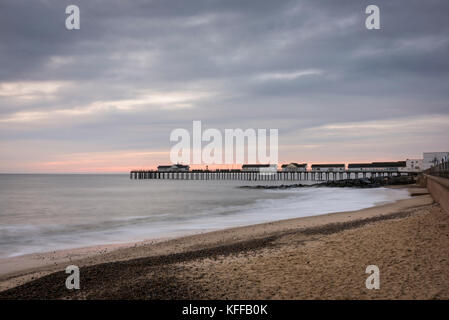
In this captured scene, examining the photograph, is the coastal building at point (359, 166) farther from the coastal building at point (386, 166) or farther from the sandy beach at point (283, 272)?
the sandy beach at point (283, 272)

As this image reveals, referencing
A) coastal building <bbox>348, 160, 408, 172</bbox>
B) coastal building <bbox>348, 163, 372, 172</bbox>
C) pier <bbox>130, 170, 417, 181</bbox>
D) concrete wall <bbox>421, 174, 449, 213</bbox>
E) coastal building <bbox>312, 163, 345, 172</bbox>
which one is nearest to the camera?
concrete wall <bbox>421, 174, 449, 213</bbox>

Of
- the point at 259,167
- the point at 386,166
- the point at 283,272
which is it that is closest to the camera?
the point at 283,272

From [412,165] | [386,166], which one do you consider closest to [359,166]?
[386,166]

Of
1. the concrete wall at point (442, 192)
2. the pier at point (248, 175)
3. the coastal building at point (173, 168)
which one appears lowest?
the pier at point (248, 175)

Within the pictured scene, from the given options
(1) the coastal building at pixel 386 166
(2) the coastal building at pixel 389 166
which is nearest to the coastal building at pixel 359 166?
(1) the coastal building at pixel 386 166

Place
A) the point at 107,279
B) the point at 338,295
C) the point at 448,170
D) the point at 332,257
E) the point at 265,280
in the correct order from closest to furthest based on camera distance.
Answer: the point at 338,295
the point at 265,280
the point at 107,279
the point at 332,257
the point at 448,170

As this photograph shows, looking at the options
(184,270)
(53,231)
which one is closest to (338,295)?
(184,270)

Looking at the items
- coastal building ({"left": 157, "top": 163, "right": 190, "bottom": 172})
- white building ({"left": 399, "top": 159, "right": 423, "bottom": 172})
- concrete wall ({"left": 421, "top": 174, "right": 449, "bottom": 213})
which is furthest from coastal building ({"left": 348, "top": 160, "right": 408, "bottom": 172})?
concrete wall ({"left": 421, "top": 174, "right": 449, "bottom": 213})

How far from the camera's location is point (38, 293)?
5.99 metres

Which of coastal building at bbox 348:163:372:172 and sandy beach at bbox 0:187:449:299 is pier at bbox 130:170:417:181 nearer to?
coastal building at bbox 348:163:372:172

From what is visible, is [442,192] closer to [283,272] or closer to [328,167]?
[283,272]
